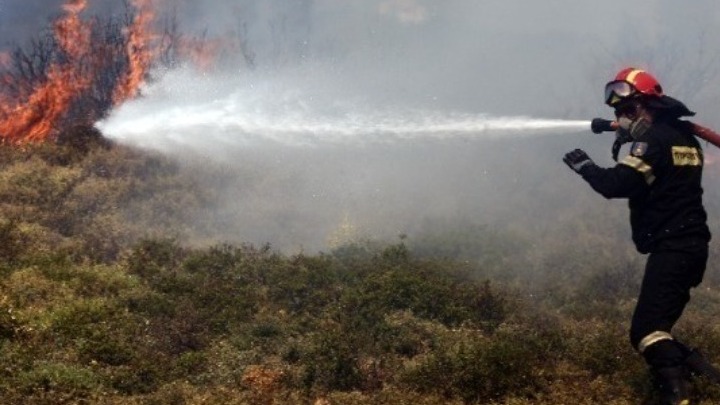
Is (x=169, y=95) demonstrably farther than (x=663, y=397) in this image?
Yes

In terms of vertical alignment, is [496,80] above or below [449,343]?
above

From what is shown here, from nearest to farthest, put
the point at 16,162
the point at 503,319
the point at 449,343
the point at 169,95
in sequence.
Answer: the point at 449,343 < the point at 503,319 < the point at 16,162 < the point at 169,95

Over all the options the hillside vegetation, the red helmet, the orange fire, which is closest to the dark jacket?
the red helmet

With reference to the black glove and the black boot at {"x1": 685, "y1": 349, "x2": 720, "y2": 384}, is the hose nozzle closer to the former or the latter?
the black glove

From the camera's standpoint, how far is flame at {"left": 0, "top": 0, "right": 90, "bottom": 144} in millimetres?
17547

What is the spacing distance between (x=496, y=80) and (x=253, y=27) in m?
12.3

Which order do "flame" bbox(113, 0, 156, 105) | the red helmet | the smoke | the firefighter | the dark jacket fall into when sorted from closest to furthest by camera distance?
the firefighter, the dark jacket, the red helmet, the smoke, "flame" bbox(113, 0, 156, 105)

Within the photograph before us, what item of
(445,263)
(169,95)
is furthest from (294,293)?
(169,95)

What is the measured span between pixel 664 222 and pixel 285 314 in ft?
16.6

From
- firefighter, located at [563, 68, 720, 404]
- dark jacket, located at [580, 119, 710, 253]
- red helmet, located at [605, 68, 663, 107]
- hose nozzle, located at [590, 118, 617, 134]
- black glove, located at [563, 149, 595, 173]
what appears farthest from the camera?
hose nozzle, located at [590, 118, 617, 134]

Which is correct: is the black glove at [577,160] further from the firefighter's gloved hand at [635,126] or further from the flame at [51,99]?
the flame at [51,99]

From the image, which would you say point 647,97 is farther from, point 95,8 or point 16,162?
point 95,8

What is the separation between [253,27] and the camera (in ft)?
107

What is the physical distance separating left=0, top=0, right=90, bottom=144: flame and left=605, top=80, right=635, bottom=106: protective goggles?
14.8 meters
